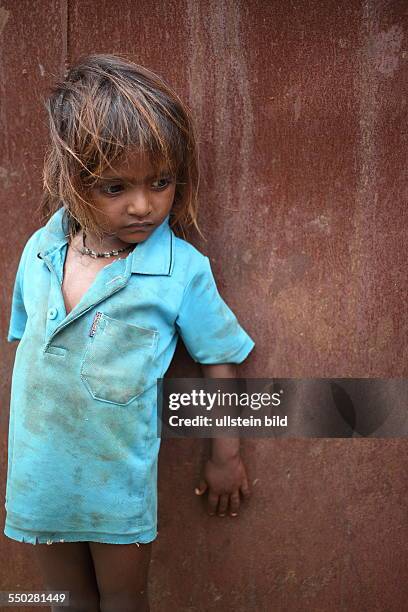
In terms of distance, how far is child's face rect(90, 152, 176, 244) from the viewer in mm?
1510

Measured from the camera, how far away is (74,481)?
65.0 inches

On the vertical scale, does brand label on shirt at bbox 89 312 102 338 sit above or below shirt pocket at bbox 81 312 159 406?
above

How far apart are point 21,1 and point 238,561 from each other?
5.74 feet

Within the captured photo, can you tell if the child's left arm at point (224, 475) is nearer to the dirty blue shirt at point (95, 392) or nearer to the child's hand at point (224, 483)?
the child's hand at point (224, 483)

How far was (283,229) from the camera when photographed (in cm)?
191

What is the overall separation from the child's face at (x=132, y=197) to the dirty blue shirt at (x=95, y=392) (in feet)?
0.32

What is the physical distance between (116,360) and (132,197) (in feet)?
1.29

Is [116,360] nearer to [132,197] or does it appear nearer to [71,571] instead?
[132,197]

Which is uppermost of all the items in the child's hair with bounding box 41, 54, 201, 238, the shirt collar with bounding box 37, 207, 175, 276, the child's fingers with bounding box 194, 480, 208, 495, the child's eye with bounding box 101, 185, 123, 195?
the child's hair with bounding box 41, 54, 201, 238

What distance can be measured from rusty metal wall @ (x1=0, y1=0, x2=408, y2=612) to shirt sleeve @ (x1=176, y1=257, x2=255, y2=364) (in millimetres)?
187

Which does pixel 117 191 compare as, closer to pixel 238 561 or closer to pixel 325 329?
pixel 325 329

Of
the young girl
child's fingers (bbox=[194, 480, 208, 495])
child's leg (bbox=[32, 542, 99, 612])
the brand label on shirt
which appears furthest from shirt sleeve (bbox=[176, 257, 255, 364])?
child's leg (bbox=[32, 542, 99, 612])

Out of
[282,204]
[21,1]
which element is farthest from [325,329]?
[21,1]

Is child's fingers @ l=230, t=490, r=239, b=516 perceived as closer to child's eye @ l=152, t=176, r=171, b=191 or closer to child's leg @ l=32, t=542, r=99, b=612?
child's leg @ l=32, t=542, r=99, b=612
